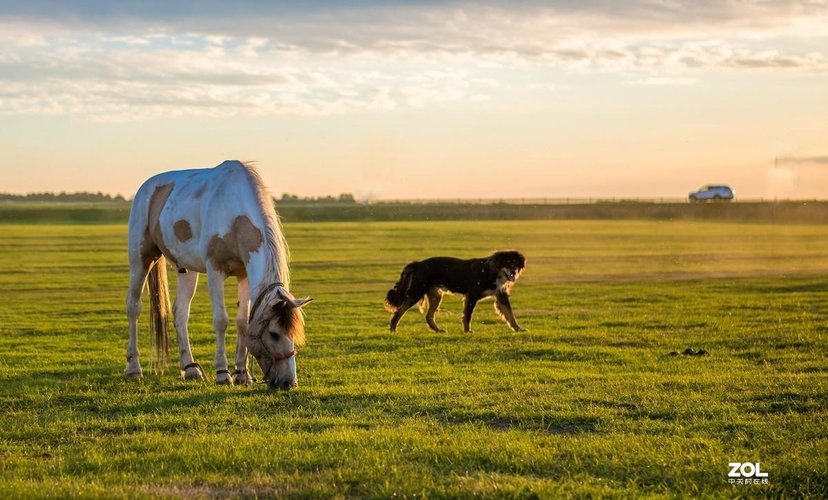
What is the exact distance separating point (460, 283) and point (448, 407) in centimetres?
859

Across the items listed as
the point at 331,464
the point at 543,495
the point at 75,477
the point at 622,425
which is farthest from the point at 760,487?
the point at 75,477

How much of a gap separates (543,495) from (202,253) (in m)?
6.60

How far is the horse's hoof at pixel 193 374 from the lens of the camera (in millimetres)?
12570

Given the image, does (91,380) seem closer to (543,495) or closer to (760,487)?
(543,495)

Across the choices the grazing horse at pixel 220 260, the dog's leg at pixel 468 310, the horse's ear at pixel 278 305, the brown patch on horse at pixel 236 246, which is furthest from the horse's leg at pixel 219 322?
the dog's leg at pixel 468 310

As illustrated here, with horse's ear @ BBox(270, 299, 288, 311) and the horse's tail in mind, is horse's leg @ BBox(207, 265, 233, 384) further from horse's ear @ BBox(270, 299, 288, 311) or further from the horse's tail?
horse's ear @ BBox(270, 299, 288, 311)

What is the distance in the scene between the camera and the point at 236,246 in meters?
11.8

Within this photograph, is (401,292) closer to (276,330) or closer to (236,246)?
(236,246)

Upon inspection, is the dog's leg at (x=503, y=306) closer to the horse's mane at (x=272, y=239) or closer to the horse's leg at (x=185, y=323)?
the horse's leg at (x=185, y=323)

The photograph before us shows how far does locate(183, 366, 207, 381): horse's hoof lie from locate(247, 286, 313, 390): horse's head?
198cm

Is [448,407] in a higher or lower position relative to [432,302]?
lower

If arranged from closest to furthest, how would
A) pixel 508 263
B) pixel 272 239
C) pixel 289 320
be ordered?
pixel 289 320 < pixel 272 239 < pixel 508 263

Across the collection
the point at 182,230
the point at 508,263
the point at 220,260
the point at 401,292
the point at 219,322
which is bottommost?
the point at 401,292

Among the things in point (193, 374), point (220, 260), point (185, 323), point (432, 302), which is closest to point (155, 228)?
point (185, 323)
